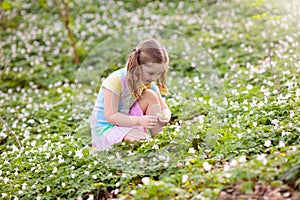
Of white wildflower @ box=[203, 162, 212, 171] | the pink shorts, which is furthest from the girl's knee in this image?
white wildflower @ box=[203, 162, 212, 171]

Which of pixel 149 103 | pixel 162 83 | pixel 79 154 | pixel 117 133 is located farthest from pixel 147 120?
pixel 79 154

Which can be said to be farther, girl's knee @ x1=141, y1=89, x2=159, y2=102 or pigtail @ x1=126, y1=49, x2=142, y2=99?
girl's knee @ x1=141, y1=89, x2=159, y2=102

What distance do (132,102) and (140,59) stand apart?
0.48 metres

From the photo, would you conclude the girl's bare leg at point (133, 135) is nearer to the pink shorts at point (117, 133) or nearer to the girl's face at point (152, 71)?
the pink shorts at point (117, 133)

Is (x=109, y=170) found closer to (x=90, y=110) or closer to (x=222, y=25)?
(x=90, y=110)

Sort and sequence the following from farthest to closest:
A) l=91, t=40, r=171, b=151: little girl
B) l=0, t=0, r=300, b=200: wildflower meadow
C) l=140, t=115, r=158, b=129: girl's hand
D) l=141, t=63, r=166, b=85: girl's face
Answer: l=140, t=115, r=158, b=129: girl's hand, l=91, t=40, r=171, b=151: little girl, l=141, t=63, r=166, b=85: girl's face, l=0, t=0, r=300, b=200: wildflower meadow

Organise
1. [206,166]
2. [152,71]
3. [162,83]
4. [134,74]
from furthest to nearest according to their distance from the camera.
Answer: [162,83] → [134,74] → [152,71] → [206,166]

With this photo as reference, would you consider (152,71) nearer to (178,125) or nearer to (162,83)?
(162,83)

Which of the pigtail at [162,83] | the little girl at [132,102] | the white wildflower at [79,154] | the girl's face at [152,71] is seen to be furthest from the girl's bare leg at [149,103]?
the white wildflower at [79,154]

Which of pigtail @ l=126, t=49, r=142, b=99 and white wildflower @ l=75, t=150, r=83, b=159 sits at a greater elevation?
pigtail @ l=126, t=49, r=142, b=99

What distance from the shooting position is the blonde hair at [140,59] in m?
4.34

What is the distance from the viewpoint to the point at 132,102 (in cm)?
465

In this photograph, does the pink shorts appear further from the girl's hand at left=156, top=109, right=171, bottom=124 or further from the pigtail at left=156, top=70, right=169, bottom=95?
the pigtail at left=156, top=70, right=169, bottom=95

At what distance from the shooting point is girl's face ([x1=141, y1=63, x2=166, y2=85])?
4316 millimetres
